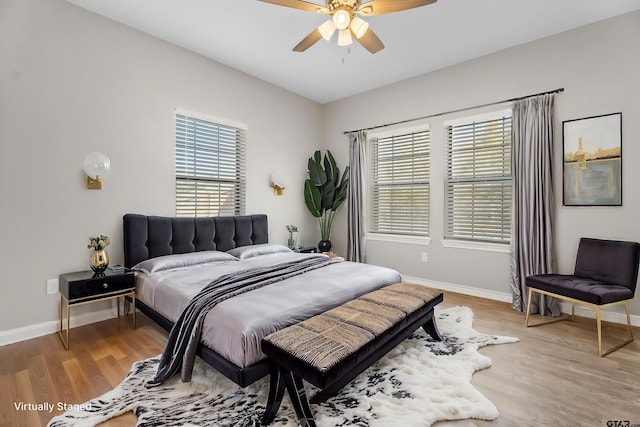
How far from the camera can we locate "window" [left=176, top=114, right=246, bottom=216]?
144 inches

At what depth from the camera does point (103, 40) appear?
299cm

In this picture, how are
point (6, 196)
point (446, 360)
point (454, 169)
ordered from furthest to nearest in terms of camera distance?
1. point (454, 169)
2. point (6, 196)
3. point (446, 360)

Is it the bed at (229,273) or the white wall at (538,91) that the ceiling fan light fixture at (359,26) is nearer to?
the white wall at (538,91)

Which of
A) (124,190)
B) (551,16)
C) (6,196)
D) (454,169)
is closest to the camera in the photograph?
(6,196)

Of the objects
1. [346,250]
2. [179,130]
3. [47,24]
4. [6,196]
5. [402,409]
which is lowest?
[402,409]

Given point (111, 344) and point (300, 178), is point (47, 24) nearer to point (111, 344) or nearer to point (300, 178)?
point (111, 344)

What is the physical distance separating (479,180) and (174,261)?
376 cm

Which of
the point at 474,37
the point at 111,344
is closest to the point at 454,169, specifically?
the point at 474,37

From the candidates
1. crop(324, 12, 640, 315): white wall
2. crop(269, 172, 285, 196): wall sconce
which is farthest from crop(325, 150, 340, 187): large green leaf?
crop(269, 172, 285, 196): wall sconce

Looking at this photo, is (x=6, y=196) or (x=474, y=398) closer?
(x=474, y=398)

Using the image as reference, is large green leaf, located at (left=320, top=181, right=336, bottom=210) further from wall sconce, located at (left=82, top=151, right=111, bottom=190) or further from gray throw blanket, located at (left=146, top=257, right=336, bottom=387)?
wall sconce, located at (left=82, top=151, right=111, bottom=190)

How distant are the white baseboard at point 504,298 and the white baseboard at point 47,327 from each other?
3.76 m

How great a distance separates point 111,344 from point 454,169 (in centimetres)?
430

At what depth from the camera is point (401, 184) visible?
15.3ft
